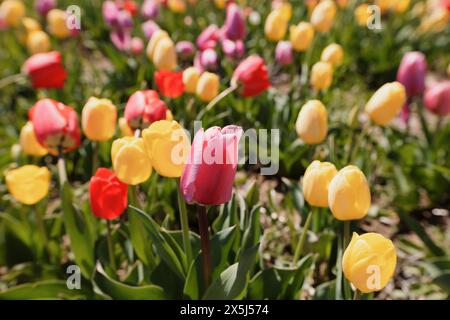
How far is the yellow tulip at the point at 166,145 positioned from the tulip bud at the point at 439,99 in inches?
60.8

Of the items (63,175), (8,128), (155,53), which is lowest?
(63,175)

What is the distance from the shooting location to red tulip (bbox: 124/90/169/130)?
1730 mm

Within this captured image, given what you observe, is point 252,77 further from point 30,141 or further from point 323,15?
point 323,15

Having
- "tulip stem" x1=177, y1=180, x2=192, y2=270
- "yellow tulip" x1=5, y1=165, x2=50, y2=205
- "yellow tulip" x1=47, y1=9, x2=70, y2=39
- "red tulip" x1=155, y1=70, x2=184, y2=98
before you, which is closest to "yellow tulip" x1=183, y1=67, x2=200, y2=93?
Answer: "red tulip" x1=155, y1=70, x2=184, y2=98

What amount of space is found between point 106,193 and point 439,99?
163cm

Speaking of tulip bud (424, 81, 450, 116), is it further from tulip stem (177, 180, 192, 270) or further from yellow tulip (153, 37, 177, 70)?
tulip stem (177, 180, 192, 270)

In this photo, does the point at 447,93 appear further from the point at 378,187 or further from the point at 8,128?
the point at 8,128

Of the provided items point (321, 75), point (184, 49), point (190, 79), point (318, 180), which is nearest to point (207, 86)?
point (190, 79)

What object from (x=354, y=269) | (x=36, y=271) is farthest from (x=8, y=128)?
(x=354, y=269)

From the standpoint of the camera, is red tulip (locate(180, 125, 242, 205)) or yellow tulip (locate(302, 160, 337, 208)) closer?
red tulip (locate(180, 125, 242, 205))

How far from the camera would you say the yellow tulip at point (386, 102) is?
1926 mm

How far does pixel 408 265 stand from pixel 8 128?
6.99 feet

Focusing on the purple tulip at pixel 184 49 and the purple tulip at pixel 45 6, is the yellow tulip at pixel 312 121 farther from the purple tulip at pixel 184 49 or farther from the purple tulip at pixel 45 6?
the purple tulip at pixel 45 6
